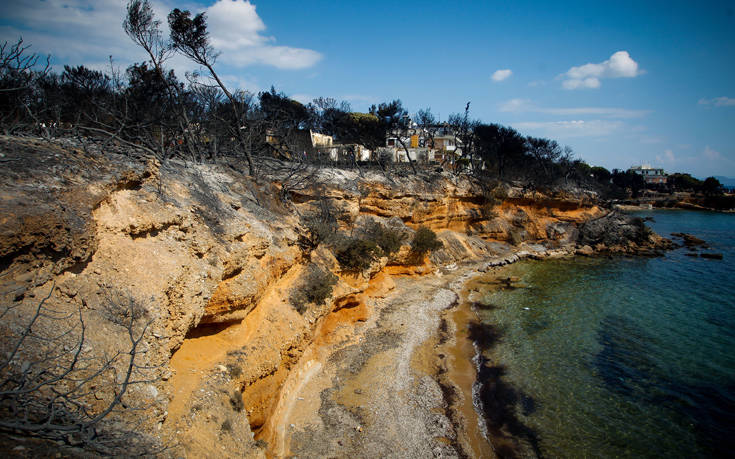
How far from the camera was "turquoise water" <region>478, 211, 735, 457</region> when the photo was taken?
10.1 m

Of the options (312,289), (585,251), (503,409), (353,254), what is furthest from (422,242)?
(585,251)

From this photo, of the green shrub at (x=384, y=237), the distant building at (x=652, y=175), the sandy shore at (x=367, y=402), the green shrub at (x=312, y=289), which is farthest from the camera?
the distant building at (x=652, y=175)

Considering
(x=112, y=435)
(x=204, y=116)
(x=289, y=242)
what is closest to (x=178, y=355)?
(x=112, y=435)

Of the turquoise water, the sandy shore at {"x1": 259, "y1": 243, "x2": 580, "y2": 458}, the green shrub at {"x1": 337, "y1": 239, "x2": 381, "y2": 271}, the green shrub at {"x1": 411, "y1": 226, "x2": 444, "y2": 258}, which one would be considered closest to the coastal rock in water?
the turquoise water

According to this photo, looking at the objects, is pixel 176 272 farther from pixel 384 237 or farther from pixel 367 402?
pixel 384 237

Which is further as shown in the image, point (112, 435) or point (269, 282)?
point (269, 282)

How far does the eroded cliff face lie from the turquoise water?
7345 millimetres

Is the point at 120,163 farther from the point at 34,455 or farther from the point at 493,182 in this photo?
the point at 493,182

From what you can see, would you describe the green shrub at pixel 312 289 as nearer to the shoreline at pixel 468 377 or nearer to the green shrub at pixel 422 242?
the shoreline at pixel 468 377

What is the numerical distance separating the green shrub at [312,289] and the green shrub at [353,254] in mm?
3067

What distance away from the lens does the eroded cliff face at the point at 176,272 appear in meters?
5.51

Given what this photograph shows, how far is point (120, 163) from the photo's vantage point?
26.2 ft

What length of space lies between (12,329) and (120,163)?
4666mm

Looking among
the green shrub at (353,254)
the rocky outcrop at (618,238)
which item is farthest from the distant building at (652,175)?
the green shrub at (353,254)
